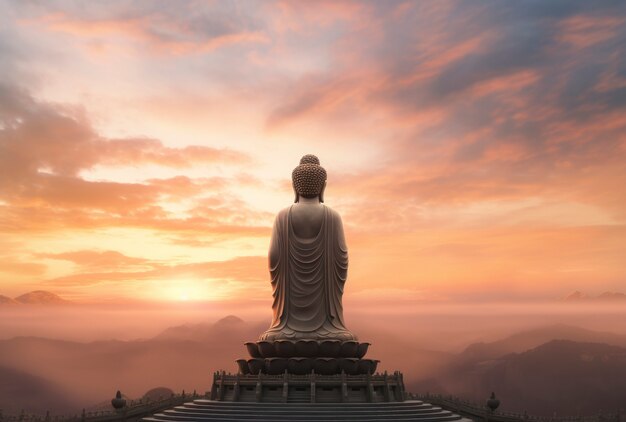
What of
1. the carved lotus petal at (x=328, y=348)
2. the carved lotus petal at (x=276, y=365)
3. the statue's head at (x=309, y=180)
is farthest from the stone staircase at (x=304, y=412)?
the statue's head at (x=309, y=180)

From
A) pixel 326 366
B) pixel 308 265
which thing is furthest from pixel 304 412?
pixel 308 265

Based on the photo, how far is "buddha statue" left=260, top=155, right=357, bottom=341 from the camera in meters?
28.1

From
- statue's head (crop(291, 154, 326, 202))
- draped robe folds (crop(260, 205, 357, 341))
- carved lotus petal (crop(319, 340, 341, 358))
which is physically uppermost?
statue's head (crop(291, 154, 326, 202))

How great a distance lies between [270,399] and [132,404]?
23.7ft

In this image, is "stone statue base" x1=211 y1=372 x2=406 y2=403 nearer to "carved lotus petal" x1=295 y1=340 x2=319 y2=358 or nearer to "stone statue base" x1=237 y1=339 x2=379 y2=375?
"stone statue base" x1=237 y1=339 x2=379 y2=375

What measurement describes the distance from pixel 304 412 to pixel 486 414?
9.36m

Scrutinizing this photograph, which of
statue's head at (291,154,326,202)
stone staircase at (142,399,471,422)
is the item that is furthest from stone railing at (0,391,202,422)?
statue's head at (291,154,326,202)

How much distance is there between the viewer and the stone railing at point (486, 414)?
85.5ft

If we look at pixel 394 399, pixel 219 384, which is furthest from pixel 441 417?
pixel 219 384

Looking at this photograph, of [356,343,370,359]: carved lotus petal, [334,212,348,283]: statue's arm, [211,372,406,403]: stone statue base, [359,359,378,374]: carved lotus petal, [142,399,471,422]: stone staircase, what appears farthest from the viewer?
[334,212,348,283]: statue's arm

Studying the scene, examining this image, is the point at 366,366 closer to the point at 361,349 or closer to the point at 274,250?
the point at 361,349

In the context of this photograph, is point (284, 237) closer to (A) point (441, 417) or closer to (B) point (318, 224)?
(B) point (318, 224)

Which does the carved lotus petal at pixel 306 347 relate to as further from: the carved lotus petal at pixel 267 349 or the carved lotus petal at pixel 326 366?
the carved lotus petal at pixel 267 349

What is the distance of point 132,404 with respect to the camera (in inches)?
1145
